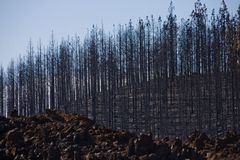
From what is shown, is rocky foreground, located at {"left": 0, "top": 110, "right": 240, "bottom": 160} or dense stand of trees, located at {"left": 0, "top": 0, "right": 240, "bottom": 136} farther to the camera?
dense stand of trees, located at {"left": 0, "top": 0, "right": 240, "bottom": 136}

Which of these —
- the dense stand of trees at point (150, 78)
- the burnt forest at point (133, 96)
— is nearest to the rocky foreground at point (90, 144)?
the burnt forest at point (133, 96)

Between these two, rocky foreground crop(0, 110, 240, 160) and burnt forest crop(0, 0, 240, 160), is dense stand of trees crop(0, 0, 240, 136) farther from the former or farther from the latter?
rocky foreground crop(0, 110, 240, 160)

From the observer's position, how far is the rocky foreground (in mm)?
14422

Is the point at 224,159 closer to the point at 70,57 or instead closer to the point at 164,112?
the point at 164,112

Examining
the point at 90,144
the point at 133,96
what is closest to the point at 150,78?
the point at 133,96

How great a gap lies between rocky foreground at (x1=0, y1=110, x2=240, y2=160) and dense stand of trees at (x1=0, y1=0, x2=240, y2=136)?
21.9 m

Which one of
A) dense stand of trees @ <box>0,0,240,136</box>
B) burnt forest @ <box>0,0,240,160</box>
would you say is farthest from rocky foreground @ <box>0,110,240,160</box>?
dense stand of trees @ <box>0,0,240,136</box>

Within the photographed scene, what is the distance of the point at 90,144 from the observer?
16.4 metres

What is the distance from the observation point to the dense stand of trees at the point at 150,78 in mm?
42812

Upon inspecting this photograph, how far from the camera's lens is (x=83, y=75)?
59.7 m

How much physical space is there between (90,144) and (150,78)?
123 ft

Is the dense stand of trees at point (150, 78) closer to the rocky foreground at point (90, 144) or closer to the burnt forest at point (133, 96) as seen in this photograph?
the burnt forest at point (133, 96)

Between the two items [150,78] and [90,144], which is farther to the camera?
[150,78]

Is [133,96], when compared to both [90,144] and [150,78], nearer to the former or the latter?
[150,78]
